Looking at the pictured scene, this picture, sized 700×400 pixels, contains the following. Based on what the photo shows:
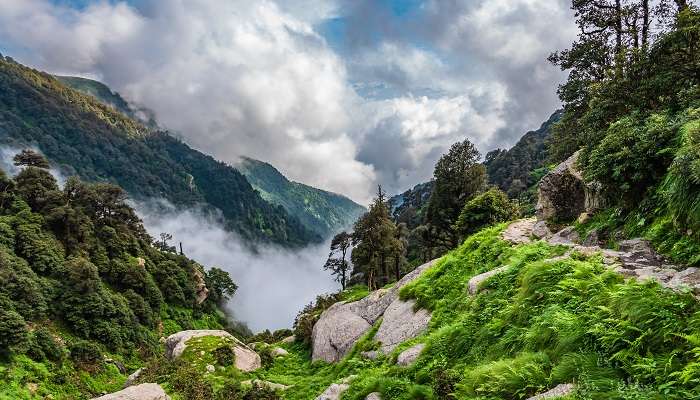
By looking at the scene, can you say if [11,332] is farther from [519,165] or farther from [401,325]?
[519,165]

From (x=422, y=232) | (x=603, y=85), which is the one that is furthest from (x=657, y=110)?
(x=422, y=232)

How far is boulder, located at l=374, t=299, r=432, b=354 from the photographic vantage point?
16219 millimetres

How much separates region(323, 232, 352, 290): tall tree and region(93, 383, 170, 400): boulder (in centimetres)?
4101

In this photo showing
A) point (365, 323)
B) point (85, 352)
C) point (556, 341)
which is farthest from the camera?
point (85, 352)

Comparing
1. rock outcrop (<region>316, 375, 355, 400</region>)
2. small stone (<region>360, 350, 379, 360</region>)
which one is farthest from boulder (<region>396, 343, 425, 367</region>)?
small stone (<region>360, 350, 379, 360</region>)

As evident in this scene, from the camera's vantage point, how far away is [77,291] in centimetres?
6694

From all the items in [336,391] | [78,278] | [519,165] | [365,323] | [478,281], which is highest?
[519,165]

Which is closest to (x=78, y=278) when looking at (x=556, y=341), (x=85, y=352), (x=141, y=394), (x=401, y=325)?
(x=85, y=352)

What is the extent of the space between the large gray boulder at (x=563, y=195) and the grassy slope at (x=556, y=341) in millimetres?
6923

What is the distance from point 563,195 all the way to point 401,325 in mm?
10882

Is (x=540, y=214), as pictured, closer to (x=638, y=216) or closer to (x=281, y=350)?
(x=638, y=216)

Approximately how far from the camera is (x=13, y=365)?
45.8 meters

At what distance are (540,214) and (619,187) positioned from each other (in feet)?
26.8

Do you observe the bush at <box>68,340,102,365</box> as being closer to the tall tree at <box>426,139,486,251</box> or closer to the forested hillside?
the forested hillside
